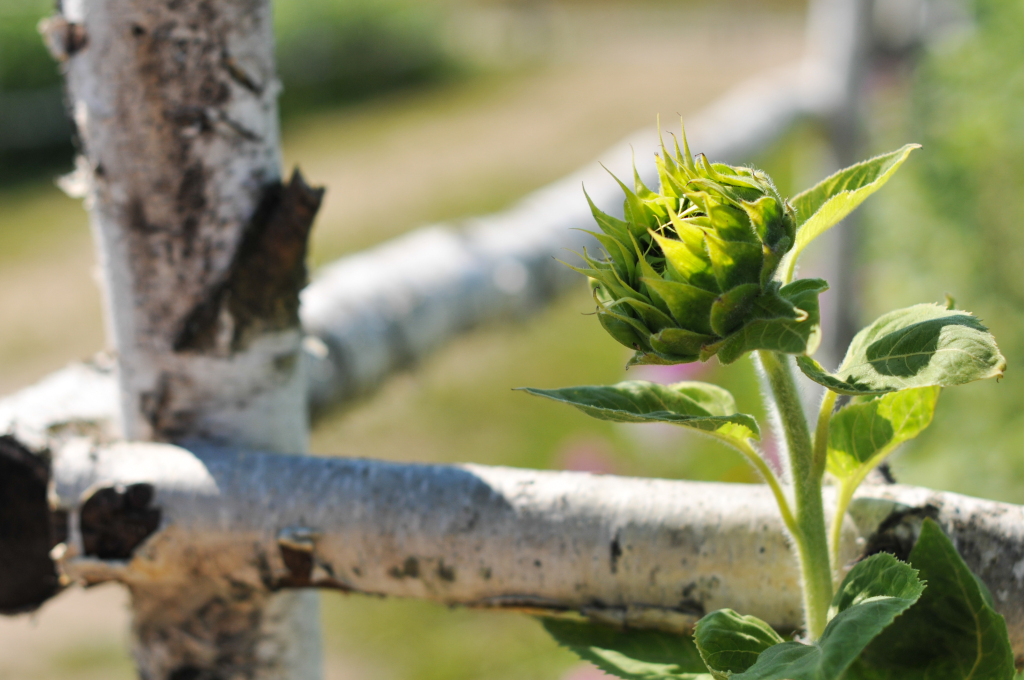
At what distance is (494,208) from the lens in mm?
5023

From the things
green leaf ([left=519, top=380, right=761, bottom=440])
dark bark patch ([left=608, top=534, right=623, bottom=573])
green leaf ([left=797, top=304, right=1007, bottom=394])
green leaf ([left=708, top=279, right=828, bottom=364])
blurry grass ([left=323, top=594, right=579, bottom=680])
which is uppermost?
green leaf ([left=708, top=279, right=828, bottom=364])

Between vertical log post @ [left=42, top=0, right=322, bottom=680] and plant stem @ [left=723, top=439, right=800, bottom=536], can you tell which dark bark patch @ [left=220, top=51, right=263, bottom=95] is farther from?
plant stem @ [left=723, top=439, right=800, bottom=536]

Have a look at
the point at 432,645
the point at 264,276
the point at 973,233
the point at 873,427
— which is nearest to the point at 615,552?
the point at 873,427

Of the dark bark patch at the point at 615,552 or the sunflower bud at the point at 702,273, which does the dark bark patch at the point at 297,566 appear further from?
the sunflower bud at the point at 702,273

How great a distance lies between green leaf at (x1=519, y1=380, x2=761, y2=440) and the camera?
1.06 feet

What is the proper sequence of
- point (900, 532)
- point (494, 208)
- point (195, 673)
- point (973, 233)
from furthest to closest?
point (494, 208) < point (973, 233) < point (195, 673) < point (900, 532)

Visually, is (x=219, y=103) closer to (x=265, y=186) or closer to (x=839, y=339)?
(x=265, y=186)

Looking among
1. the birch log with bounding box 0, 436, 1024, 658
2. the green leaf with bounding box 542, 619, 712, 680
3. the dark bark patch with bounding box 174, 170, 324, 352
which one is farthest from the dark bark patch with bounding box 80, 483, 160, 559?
the green leaf with bounding box 542, 619, 712, 680

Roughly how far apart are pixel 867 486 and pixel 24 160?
6.86m

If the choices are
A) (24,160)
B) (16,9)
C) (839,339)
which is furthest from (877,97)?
(16,9)

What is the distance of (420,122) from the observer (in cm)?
745

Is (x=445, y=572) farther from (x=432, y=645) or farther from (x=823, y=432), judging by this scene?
(x=432, y=645)

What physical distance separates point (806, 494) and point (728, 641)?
7 centimetres

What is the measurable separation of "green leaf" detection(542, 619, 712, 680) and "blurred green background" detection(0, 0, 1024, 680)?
20cm
